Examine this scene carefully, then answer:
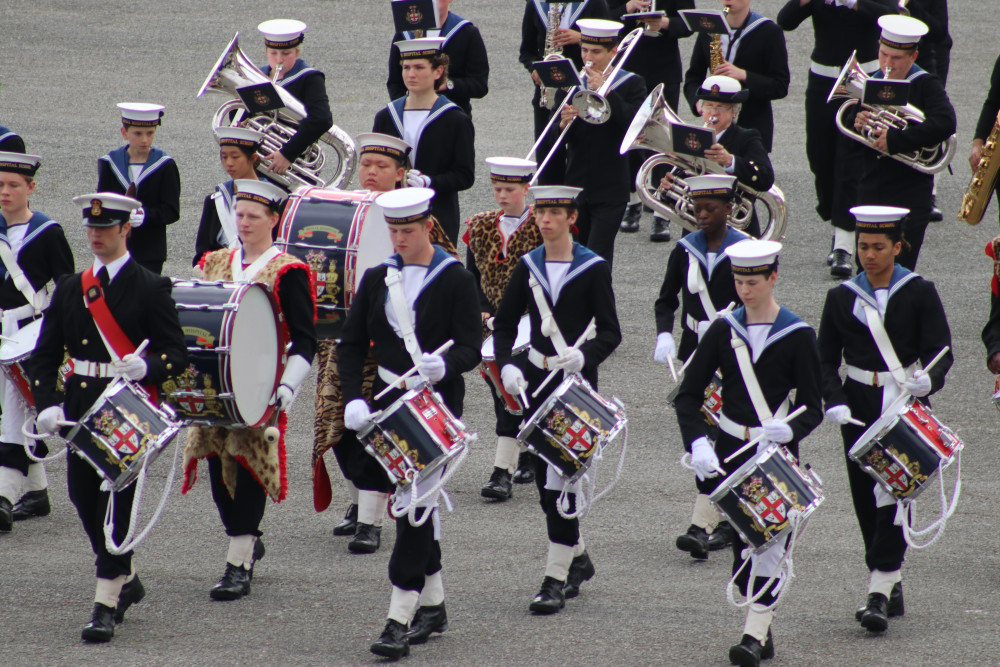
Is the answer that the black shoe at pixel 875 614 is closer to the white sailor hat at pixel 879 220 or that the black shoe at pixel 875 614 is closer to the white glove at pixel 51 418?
the white sailor hat at pixel 879 220

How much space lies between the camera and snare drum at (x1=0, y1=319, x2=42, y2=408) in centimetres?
770

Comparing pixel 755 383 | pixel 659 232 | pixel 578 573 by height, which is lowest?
pixel 659 232

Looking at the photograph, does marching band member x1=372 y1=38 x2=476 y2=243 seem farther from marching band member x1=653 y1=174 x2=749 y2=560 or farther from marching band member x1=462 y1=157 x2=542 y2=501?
marching band member x1=653 y1=174 x2=749 y2=560

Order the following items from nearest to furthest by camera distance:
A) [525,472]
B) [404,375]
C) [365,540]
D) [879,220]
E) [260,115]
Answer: [404,375] → [879,220] → [365,540] → [525,472] → [260,115]

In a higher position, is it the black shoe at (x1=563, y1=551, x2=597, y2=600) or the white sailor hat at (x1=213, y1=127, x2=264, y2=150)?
the white sailor hat at (x1=213, y1=127, x2=264, y2=150)

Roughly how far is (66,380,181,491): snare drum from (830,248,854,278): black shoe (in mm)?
6959

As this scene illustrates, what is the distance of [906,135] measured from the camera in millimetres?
9953

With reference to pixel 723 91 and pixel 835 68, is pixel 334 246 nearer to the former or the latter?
pixel 723 91

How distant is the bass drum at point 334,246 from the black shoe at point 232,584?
1.39 m

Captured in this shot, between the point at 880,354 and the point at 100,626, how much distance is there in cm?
374

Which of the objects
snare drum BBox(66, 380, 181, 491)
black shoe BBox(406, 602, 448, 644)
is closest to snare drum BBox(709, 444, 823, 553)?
black shoe BBox(406, 602, 448, 644)

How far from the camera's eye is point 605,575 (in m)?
7.32

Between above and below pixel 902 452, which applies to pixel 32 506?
below

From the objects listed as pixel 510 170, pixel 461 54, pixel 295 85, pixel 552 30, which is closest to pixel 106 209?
pixel 510 170
